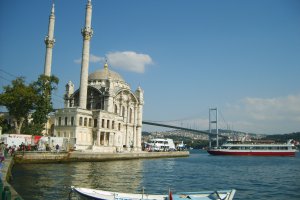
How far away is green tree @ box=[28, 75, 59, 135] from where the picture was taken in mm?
43569

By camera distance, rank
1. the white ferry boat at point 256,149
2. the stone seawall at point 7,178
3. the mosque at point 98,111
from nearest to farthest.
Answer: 1. the stone seawall at point 7,178
2. the mosque at point 98,111
3. the white ferry boat at point 256,149

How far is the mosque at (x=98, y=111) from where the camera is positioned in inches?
2019

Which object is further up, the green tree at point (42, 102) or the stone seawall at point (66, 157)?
the green tree at point (42, 102)

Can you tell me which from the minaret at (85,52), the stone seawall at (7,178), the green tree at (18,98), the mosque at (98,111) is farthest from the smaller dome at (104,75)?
the stone seawall at (7,178)

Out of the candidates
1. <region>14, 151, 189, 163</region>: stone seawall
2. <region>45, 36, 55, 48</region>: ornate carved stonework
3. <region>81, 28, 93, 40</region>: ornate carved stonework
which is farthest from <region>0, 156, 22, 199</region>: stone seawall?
<region>45, 36, 55, 48</region>: ornate carved stonework

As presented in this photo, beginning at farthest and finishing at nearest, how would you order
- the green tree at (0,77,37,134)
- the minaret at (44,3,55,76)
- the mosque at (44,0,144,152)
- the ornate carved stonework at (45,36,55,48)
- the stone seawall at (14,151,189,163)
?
1. the ornate carved stonework at (45,36,55,48)
2. the minaret at (44,3,55,76)
3. the mosque at (44,0,144,152)
4. the green tree at (0,77,37,134)
5. the stone seawall at (14,151,189,163)

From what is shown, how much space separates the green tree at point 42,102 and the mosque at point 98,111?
4783 millimetres

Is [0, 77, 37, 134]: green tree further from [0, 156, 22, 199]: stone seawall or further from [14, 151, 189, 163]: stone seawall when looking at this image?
[0, 156, 22, 199]: stone seawall

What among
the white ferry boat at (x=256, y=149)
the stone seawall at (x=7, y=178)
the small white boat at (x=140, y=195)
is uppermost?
the white ferry boat at (x=256, y=149)

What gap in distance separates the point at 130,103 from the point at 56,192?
1910 inches

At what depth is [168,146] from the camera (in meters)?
86.8

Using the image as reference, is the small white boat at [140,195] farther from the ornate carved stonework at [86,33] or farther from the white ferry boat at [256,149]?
the white ferry boat at [256,149]

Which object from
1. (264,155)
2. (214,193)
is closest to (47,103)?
(214,193)

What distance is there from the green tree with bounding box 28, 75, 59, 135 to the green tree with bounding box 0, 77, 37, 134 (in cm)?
74
